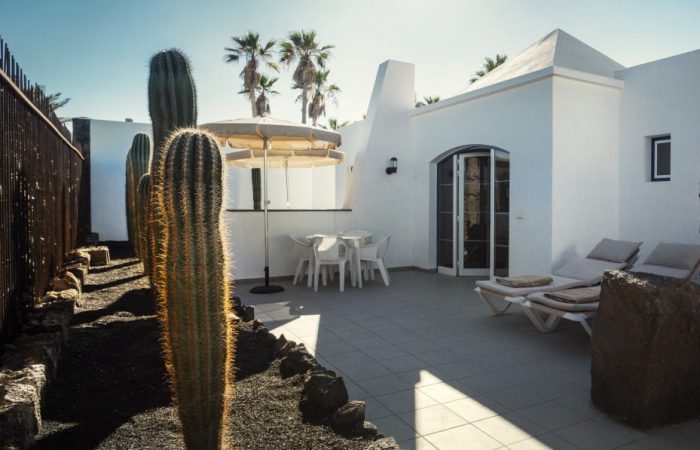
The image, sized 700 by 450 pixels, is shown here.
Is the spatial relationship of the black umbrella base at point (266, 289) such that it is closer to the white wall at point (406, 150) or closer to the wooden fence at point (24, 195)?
the white wall at point (406, 150)

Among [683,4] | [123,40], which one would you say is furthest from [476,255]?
[123,40]

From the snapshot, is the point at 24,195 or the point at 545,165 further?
the point at 545,165

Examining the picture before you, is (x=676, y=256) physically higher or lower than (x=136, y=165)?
lower

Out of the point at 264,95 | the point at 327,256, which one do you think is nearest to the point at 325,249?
the point at 327,256

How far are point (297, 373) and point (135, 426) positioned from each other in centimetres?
108

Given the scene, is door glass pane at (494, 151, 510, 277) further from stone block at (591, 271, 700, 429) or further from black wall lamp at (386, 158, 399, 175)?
stone block at (591, 271, 700, 429)

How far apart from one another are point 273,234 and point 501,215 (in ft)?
13.8

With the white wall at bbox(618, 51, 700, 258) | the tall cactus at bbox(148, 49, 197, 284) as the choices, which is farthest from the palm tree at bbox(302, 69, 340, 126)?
the tall cactus at bbox(148, 49, 197, 284)

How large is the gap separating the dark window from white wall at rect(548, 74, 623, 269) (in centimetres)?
52

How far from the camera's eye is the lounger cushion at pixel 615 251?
241 inches

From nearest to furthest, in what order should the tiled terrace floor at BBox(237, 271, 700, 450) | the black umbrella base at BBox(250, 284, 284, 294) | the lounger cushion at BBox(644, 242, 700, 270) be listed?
the tiled terrace floor at BBox(237, 271, 700, 450) < the lounger cushion at BBox(644, 242, 700, 270) < the black umbrella base at BBox(250, 284, 284, 294)

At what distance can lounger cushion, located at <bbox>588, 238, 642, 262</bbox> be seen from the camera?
613cm

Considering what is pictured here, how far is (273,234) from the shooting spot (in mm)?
8547

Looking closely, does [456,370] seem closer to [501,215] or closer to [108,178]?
[501,215]
